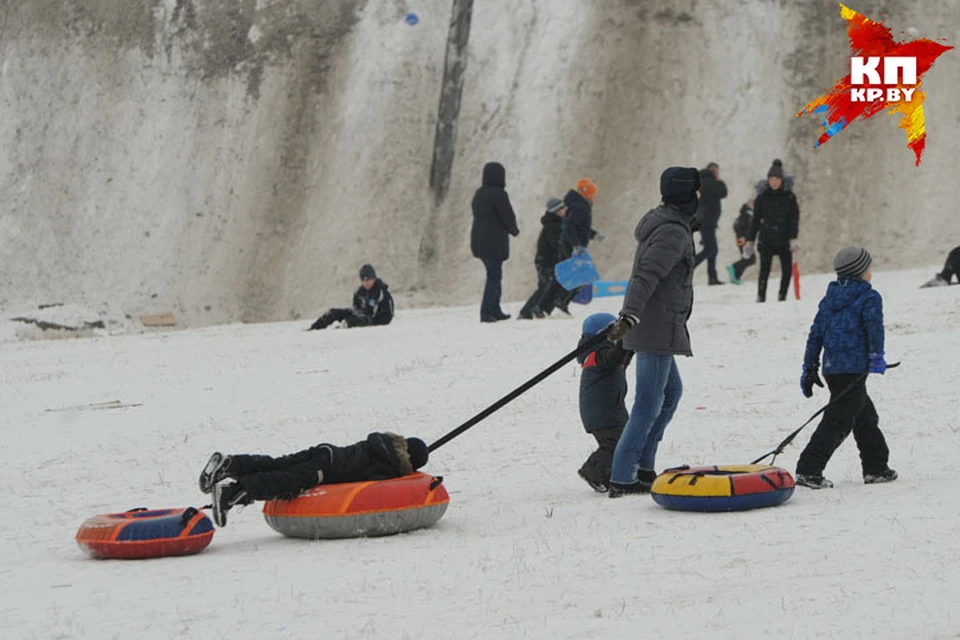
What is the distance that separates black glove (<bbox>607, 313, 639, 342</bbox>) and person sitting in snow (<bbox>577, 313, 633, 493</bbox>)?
72 centimetres

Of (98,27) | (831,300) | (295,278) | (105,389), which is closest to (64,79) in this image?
(98,27)

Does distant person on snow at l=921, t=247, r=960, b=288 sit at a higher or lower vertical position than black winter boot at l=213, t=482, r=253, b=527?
higher

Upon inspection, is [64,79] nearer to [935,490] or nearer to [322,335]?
[322,335]

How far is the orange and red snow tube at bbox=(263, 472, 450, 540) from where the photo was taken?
7.53 metres

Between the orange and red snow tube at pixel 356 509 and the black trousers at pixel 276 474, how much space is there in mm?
67

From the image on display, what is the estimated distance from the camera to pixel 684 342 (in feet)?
27.1

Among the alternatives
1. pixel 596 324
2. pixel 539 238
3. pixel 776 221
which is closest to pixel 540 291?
pixel 539 238

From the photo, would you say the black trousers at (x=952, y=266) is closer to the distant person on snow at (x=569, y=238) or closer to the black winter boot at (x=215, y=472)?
the distant person on snow at (x=569, y=238)

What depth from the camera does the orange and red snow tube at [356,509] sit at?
297 inches

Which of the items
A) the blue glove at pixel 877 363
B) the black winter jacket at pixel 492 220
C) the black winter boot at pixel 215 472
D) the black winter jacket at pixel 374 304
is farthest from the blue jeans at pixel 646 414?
the black winter jacket at pixel 374 304

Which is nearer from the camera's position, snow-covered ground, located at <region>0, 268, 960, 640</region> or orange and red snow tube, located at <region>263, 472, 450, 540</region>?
snow-covered ground, located at <region>0, 268, 960, 640</region>

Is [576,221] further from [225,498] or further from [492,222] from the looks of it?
[225,498]

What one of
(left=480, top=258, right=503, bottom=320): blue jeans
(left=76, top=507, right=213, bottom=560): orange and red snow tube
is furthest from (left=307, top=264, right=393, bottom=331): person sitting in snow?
(left=76, top=507, right=213, bottom=560): orange and red snow tube

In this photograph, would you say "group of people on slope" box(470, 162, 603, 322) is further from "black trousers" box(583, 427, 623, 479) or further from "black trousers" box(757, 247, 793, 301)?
"black trousers" box(583, 427, 623, 479)
